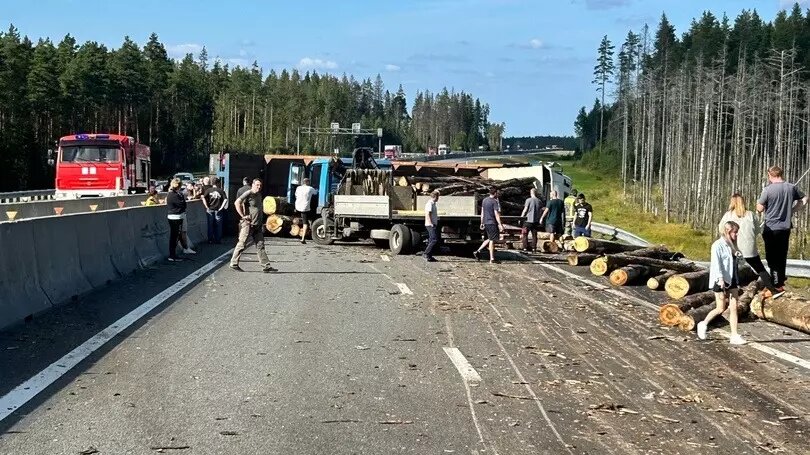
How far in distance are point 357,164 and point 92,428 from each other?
70.0 feet

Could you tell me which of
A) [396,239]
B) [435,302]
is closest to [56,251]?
[435,302]

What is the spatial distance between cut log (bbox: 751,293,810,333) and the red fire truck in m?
25.5

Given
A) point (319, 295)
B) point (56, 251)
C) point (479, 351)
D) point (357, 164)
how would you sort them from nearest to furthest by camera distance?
point (479, 351), point (56, 251), point (319, 295), point (357, 164)

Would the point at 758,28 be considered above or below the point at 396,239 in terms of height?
above

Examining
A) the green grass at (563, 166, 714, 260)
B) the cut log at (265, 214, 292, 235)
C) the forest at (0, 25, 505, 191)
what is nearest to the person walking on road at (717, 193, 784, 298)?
the green grass at (563, 166, 714, 260)

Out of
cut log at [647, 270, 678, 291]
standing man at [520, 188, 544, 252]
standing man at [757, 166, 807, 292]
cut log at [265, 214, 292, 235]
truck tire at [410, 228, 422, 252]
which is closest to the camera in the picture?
standing man at [757, 166, 807, 292]

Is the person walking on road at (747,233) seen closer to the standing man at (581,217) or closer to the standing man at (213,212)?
the standing man at (581,217)

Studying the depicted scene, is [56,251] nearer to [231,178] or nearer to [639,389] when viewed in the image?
[639,389]

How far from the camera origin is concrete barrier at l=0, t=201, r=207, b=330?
36.2 ft

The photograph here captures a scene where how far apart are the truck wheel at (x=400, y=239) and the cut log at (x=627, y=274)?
6640 mm

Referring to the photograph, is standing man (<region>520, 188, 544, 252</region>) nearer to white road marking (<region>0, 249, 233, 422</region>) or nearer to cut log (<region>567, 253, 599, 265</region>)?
cut log (<region>567, 253, 599, 265</region>)

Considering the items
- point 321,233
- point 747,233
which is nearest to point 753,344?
point 747,233

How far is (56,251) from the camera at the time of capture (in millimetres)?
13031

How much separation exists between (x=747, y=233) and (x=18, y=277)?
10.0 metres
